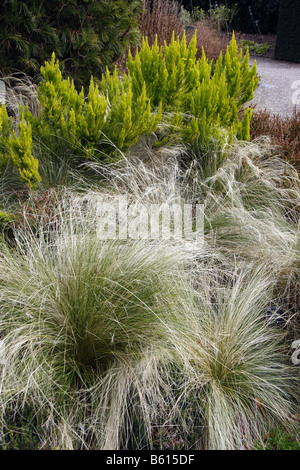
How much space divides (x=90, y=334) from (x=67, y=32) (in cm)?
291

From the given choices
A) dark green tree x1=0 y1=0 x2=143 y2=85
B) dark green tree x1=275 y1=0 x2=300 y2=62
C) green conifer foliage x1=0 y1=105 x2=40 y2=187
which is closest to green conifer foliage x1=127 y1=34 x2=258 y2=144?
dark green tree x1=0 y1=0 x2=143 y2=85

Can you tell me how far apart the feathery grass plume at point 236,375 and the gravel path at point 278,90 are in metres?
3.51

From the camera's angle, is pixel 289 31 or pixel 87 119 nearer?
pixel 87 119

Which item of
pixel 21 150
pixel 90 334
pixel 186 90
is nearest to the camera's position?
pixel 90 334

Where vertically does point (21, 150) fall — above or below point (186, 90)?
below

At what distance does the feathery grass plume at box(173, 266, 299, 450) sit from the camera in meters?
1.92

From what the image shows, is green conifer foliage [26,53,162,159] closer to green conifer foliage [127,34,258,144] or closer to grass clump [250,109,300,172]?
green conifer foliage [127,34,258,144]

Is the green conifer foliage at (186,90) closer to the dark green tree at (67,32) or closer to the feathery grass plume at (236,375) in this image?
the dark green tree at (67,32)

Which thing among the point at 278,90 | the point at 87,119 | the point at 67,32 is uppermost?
the point at 67,32

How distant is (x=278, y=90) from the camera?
21.1 feet

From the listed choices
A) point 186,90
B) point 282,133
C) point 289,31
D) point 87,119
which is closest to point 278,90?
point 282,133

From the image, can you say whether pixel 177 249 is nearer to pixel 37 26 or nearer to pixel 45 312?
pixel 45 312

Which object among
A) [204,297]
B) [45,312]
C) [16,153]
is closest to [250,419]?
[204,297]

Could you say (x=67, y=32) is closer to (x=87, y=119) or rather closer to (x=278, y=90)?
(x=87, y=119)
